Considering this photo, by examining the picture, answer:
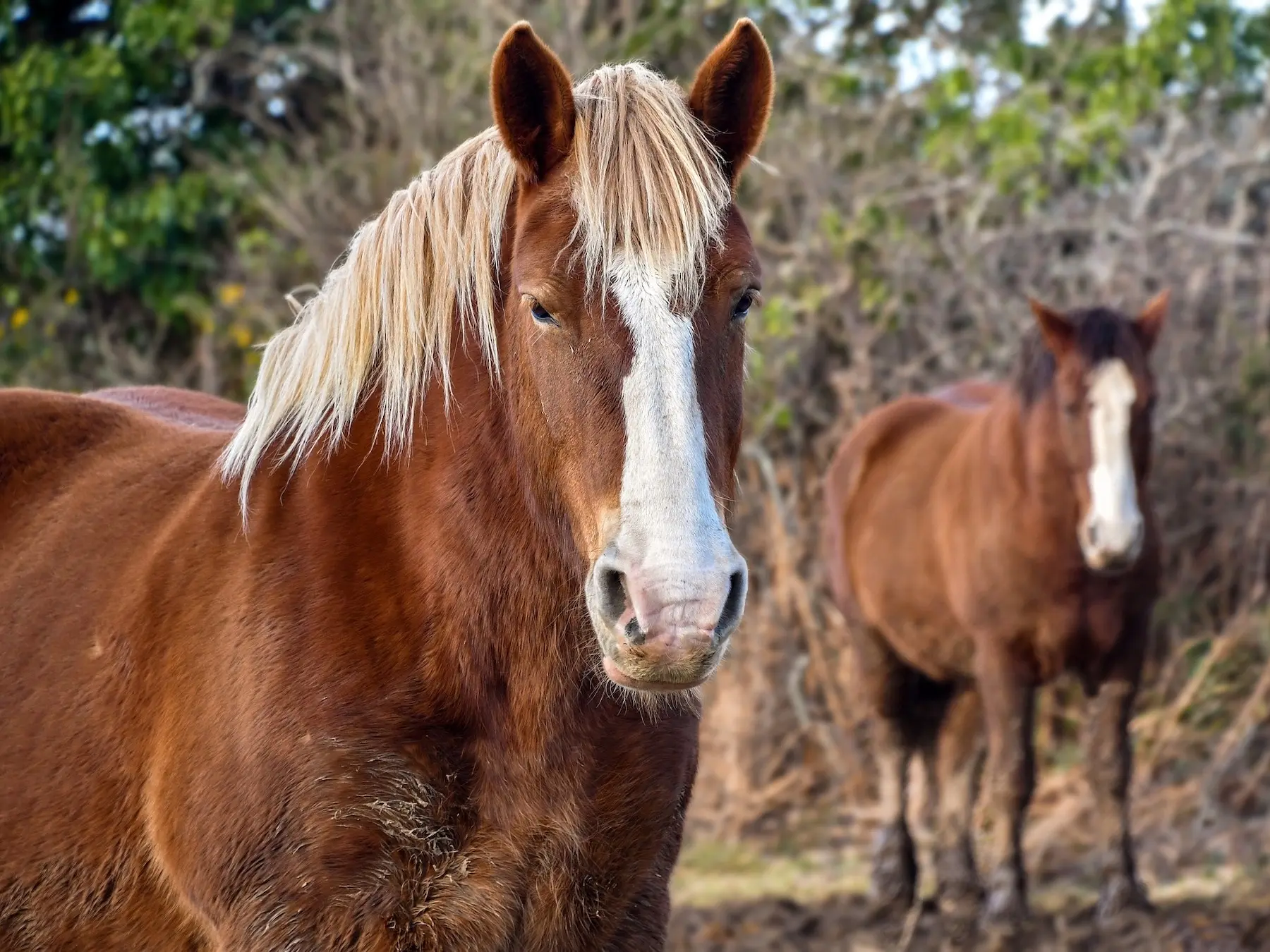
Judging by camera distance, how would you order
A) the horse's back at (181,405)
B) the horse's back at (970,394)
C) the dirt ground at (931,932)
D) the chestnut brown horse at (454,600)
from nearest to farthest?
the chestnut brown horse at (454,600)
the horse's back at (181,405)
the dirt ground at (931,932)
the horse's back at (970,394)

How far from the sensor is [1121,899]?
589cm

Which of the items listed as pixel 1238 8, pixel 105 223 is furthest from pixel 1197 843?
pixel 105 223

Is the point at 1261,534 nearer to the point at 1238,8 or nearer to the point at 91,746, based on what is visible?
the point at 1238,8

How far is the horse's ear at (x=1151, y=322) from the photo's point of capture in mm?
6148

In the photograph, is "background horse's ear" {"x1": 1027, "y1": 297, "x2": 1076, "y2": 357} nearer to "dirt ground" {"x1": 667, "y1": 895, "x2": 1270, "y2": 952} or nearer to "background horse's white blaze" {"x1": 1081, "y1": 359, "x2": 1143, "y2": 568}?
"background horse's white blaze" {"x1": 1081, "y1": 359, "x2": 1143, "y2": 568}

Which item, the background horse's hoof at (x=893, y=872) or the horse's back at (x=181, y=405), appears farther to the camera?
the background horse's hoof at (x=893, y=872)

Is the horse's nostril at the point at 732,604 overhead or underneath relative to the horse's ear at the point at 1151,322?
underneath

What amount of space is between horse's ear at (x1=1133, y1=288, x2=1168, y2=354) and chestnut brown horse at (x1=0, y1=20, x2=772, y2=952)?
3991mm

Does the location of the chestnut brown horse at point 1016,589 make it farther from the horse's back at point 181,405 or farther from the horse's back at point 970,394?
the horse's back at point 181,405

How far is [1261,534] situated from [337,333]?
6.27 m

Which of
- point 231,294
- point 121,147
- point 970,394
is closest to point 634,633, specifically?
point 970,394

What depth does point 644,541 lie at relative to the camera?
2098 mm

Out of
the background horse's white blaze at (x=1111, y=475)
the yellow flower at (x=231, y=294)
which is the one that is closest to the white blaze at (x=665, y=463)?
the background horse's white blaze at (x=1111, y=475)

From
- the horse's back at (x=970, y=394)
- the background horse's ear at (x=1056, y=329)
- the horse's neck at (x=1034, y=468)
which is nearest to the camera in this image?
the background horse's ear at (x=1056, y=329)
